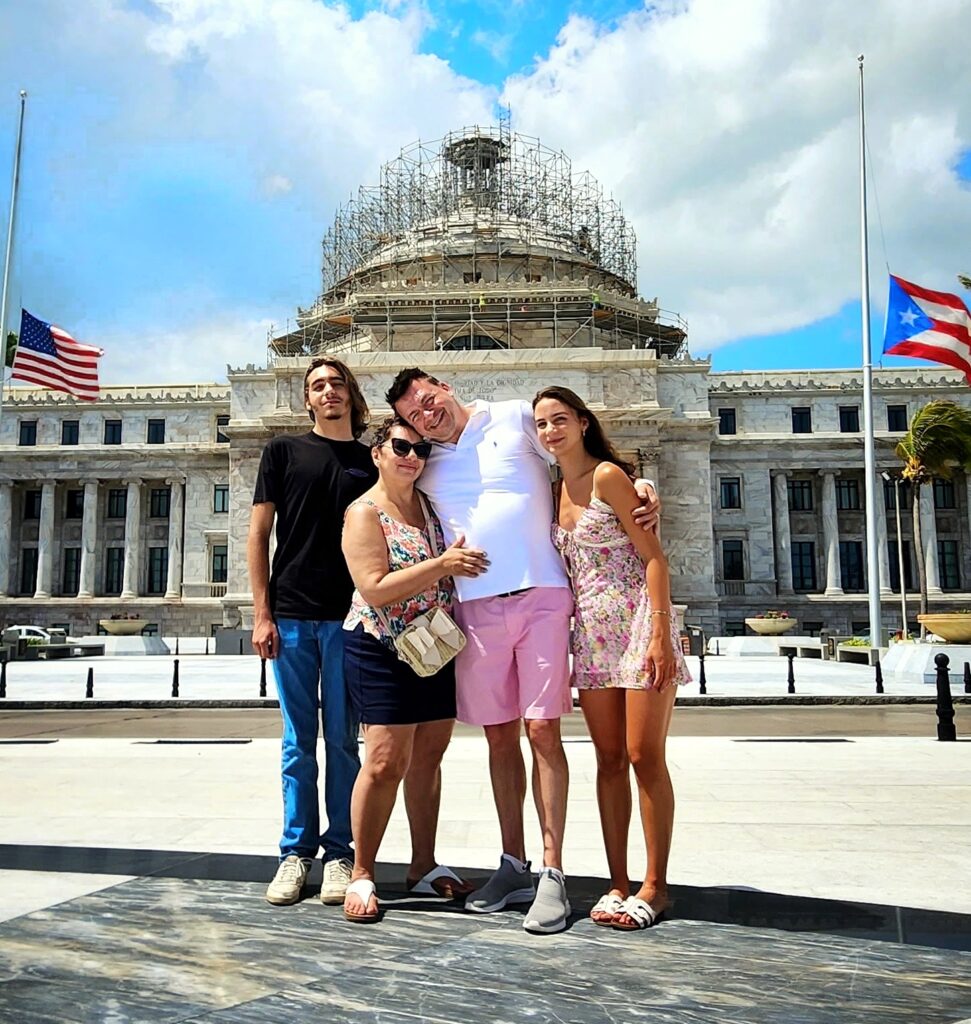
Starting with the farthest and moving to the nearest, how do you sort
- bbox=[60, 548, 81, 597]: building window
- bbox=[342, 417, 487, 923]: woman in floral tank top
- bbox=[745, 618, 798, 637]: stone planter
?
bbox=[60, 548, 81, 597]: building window, bbox=[745, 618, 798, 637]: stone planter, bbox=[342, 417, 487, 923]: woman in floral tank top

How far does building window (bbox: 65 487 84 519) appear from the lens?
59.2 m

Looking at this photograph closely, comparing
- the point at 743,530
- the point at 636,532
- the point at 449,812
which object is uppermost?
the point at 743,530

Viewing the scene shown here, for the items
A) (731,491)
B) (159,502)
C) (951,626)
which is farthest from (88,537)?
(951,626)

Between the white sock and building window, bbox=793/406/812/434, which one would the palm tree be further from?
the white sock

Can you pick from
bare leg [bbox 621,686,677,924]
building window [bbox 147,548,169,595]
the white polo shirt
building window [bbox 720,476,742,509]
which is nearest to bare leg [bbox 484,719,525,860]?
bare leg [bbox 621,686,677,924]

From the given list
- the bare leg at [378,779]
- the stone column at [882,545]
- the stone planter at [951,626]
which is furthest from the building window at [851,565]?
the bare leg at [378,779]

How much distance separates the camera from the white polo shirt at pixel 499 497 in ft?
15.2

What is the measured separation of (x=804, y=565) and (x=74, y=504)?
142 feet

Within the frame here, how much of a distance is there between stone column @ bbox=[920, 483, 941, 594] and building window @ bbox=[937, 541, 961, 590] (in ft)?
2.78

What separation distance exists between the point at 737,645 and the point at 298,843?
34946mm

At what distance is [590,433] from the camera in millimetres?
5000

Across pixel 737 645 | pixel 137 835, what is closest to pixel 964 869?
pixel 137 835

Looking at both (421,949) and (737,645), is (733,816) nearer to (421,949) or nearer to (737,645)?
(421,949)

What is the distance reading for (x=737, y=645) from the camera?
1496 inches
